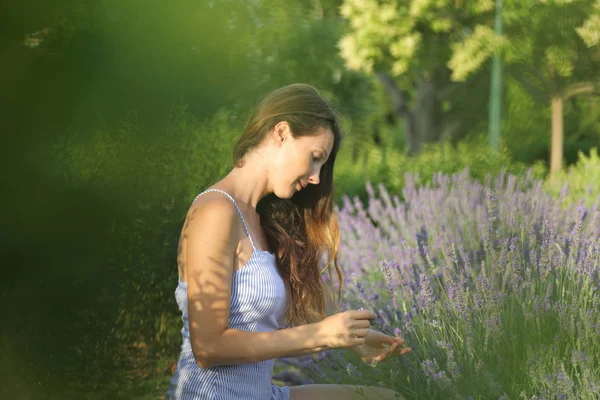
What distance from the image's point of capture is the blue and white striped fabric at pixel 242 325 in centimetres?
296

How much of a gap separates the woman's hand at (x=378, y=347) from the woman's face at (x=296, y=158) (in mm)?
552

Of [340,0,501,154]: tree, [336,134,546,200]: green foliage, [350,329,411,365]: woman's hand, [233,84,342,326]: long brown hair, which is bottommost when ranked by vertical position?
[336,134,546,200]: green foliage

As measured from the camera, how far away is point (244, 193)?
10.2ft

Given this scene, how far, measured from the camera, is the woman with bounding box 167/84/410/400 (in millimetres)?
2809

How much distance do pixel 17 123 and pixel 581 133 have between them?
846 inches

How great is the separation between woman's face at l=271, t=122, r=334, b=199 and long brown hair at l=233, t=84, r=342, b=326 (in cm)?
2

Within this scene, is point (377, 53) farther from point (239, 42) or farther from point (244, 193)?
point (244, 193)

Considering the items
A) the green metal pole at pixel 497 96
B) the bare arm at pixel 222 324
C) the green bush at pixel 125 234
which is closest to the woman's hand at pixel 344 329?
the bare arm at pixel 222 324

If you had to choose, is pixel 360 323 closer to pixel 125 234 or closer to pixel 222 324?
pixel 222 324

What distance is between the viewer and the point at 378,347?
3.30 metres

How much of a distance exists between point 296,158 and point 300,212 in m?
0.44

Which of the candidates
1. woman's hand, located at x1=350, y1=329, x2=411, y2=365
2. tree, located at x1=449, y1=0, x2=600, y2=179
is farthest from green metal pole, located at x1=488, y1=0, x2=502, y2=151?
woman's hand, located at x1=350, y1=329, x2=411, y2=365

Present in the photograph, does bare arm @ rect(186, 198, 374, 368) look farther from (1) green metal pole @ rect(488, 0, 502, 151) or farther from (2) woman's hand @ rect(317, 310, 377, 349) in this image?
(1) green metal pole @ rect(488, 0, 502, 151)

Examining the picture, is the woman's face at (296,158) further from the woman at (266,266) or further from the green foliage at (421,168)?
the green foliage at (421,168)
